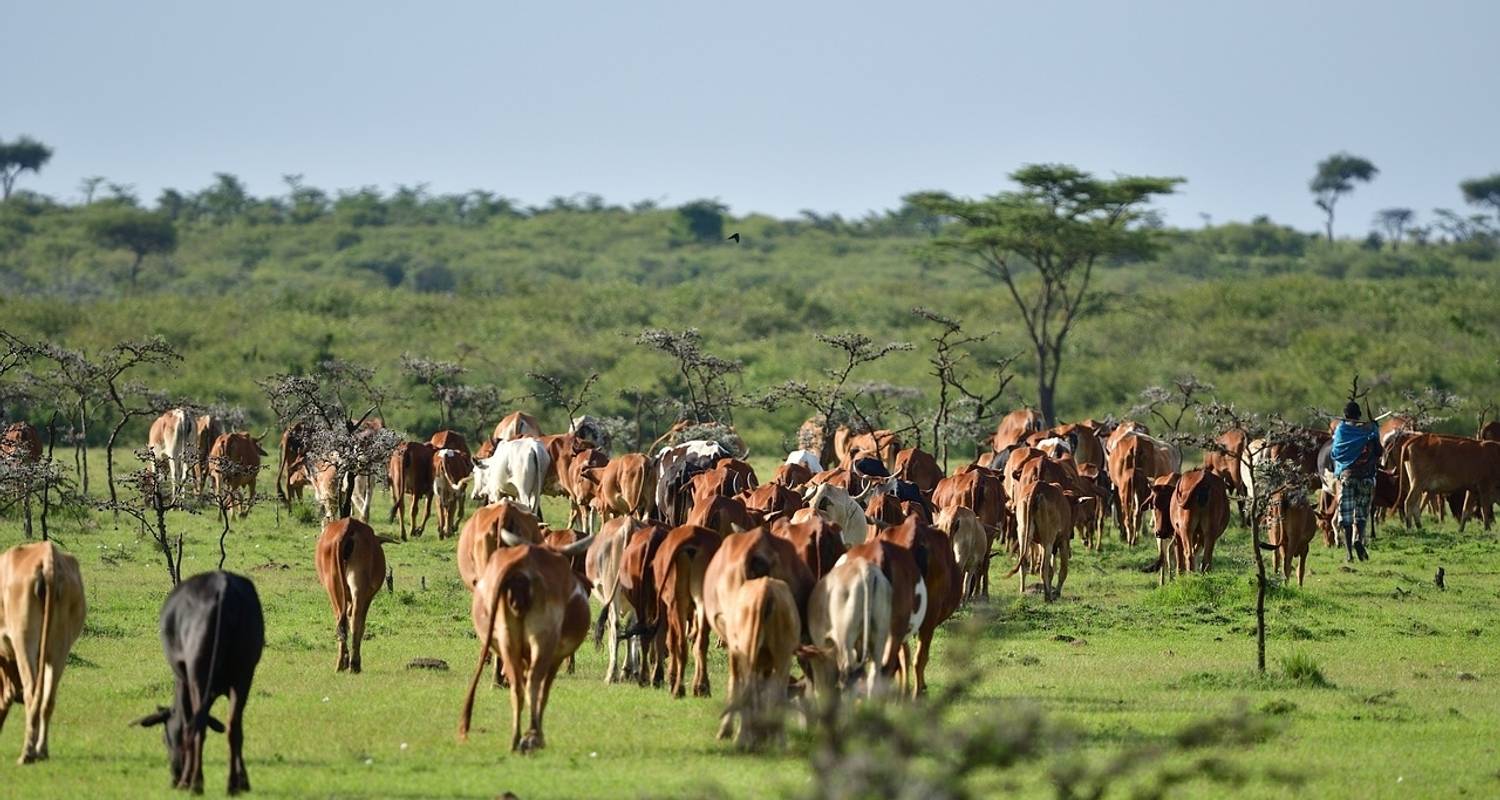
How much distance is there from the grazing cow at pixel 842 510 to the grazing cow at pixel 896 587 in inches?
191

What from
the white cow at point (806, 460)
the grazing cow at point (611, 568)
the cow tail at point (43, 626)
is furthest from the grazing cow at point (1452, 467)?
the cow tail at point (43, 626)

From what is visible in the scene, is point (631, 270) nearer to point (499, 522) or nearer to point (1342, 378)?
point (1342, 378)

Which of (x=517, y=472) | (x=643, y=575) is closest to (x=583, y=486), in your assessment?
(x=517, y=472)

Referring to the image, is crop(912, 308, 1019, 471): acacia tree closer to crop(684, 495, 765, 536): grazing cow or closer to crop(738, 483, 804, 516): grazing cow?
crop(738, 483, 804, 516): grazing cow

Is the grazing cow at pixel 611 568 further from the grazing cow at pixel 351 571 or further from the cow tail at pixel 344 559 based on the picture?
the cow tail at pixel 344 559

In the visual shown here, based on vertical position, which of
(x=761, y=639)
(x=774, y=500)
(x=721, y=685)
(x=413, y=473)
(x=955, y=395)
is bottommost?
(x=721, y=685)

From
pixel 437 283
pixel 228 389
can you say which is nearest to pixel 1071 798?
pixel 228 389

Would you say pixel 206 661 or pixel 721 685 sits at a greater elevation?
pixel 206 661

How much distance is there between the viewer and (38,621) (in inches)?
450

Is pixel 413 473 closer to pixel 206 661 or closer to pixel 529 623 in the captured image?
pixel 529 623

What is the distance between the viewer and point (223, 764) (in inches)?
456

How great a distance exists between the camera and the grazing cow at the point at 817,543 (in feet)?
47.0

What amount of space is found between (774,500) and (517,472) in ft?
21.3

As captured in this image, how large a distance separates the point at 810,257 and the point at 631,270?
28.0 feet
